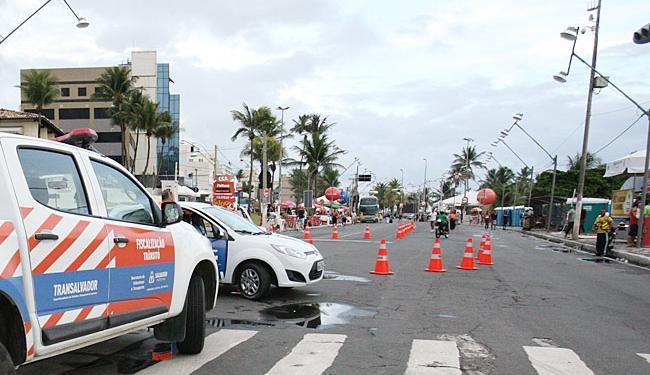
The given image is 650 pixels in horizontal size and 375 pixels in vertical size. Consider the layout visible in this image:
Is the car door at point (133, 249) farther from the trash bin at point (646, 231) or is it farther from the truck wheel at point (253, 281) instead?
the trash bin at point (646, 231)

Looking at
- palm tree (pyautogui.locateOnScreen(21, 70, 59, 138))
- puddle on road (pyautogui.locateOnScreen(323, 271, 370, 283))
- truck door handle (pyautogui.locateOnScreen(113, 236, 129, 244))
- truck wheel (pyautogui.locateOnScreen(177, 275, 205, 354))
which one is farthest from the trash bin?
palm tree (pyautogui.locateOnScreen(21, 70, 59, 138))

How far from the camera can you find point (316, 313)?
8.56m

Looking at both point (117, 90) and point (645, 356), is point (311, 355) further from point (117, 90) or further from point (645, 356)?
point (117, 90)

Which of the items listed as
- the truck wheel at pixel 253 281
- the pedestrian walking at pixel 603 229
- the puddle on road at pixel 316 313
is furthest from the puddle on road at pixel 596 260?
the truck wheel at pixel 253 281

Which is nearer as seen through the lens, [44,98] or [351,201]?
[44,98]

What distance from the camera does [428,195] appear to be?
527ft

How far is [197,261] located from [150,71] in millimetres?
78996

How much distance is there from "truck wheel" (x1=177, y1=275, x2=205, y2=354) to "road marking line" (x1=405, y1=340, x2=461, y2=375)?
7.05 feet

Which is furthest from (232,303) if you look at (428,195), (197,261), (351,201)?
(428,195)

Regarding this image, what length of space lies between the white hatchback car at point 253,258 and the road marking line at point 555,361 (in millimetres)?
3969

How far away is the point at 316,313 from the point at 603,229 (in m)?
15.7

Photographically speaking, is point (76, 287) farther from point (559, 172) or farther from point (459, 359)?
point (559, 172)

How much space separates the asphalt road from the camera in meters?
5.75

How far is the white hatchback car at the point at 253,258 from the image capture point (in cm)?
934
